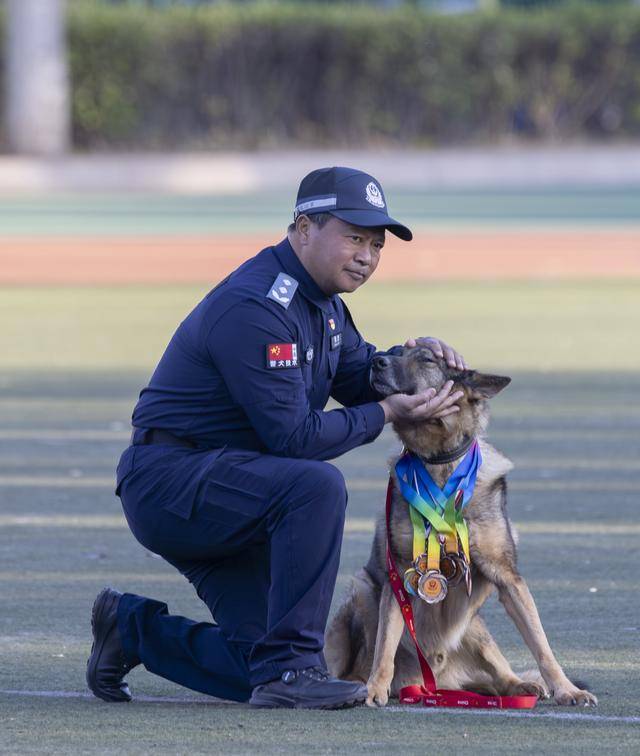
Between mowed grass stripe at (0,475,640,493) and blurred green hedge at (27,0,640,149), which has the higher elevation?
blurred green hedge at (27,0,640,149)

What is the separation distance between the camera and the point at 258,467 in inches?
210

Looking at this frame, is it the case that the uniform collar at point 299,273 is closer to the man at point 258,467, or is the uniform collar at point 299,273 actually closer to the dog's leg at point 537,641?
the man at point 258,467

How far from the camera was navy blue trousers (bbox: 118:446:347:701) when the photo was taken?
17.2ft

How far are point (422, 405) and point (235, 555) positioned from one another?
77cm

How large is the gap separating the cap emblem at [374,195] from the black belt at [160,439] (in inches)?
37.7

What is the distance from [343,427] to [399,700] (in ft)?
2.99

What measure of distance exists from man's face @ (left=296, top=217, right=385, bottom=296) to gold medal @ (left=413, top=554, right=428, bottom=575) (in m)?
0.89

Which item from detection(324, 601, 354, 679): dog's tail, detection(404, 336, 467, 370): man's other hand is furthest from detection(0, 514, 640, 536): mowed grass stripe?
detection(404, 336, 467, 370): man's other hand

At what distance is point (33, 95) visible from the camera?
112 ft

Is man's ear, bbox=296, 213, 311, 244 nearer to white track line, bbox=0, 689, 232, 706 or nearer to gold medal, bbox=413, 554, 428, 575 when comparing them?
gold medal, bbox=413, 554, 428, 575

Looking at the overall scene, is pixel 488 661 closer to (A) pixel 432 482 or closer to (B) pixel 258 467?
(A) pixel 432 482

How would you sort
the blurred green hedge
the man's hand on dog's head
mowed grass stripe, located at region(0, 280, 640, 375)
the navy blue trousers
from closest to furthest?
the navy blue trousers < the man's hand on dog's head < mowed grass stripe, located at region(0, 280, 640, 375) < the blurred green hedge

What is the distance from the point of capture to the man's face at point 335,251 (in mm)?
5492

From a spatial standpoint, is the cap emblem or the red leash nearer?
the red leash
